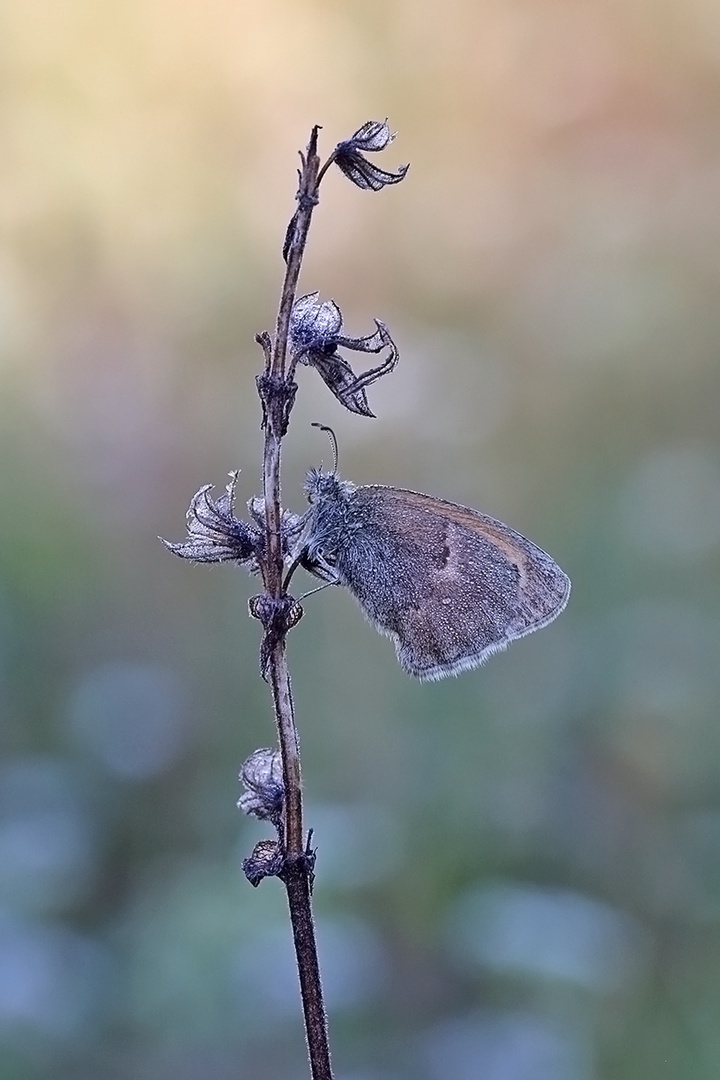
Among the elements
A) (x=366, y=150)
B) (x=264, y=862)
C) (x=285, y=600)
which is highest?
(x=366, y=150)

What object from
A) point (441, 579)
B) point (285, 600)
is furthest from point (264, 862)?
point (441, 579)

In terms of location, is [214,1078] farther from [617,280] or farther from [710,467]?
[617,280]

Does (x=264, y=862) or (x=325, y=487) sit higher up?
(x=325, y=487)

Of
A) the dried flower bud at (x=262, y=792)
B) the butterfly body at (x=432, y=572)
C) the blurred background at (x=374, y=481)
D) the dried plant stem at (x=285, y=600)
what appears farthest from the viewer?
the blurred background at (x=374, y=481)

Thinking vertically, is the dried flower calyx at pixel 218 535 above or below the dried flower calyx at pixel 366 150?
below

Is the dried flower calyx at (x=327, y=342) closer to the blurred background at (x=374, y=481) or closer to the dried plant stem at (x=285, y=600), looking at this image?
the dried plant stem at (x=285, y=600)

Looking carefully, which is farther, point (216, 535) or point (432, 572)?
point (432, 572)

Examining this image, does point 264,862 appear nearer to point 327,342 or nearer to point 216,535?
point 216,535

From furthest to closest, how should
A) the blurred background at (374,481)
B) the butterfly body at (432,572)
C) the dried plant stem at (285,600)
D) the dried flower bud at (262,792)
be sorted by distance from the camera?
the blurred background at (374,481) → the butterfly body at (432,572) → the dried flower bud at (262,792) → the dried plant stem at (285,600)

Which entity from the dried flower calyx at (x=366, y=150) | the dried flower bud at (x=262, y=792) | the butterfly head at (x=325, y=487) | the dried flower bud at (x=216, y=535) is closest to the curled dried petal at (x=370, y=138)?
the dried flower calyx at (x=366, y=150)
